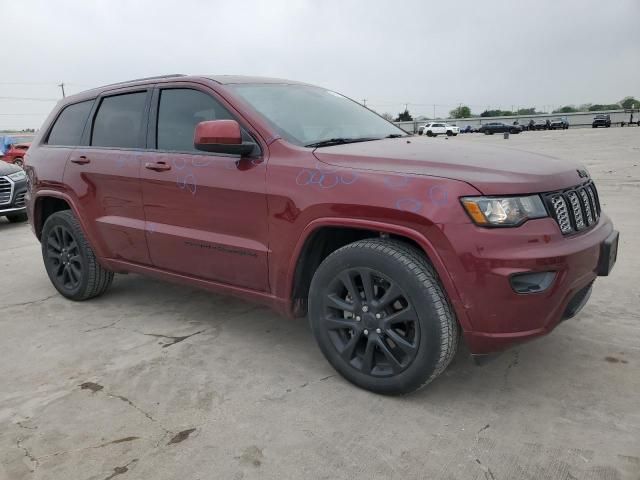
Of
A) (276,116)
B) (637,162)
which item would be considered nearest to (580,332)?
(276,116)

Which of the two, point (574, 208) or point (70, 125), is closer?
point (574, 208)

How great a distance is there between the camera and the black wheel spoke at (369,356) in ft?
9.16

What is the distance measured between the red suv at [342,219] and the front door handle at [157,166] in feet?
0.03

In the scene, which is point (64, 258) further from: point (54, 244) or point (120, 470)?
point (120, 470)

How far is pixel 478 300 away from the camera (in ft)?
8.01

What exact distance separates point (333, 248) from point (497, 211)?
105 centimetres

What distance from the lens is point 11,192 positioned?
8906 mm

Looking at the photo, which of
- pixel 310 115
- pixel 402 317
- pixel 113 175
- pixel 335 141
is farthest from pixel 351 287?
pixel 113 175

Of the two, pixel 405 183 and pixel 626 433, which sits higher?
pixel 405 183

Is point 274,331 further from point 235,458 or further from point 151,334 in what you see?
point 235,458

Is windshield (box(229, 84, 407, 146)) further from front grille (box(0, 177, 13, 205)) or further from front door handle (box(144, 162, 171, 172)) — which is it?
front grille (box(0, 177, 13, 205))

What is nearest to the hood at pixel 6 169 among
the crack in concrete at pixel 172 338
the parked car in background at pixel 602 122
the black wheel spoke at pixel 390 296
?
the crack in concrete at pixel 172 338

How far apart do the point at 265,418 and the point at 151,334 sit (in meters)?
1.48

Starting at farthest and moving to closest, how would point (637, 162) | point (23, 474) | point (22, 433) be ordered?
point (637, 162), point (22, 433), point (23, 474)
